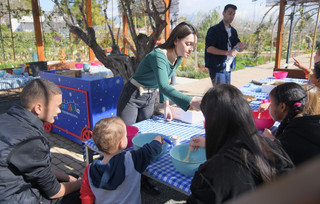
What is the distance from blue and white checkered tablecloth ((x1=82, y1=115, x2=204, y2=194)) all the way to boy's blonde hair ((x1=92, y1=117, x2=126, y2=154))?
0.26m

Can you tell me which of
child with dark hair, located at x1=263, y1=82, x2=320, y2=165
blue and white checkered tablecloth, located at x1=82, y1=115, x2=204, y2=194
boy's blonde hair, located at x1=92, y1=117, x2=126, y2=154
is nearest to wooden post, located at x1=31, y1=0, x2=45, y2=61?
blue and white checkered tablecloth, located at x1=82, y1=115, x2=204, y2=194

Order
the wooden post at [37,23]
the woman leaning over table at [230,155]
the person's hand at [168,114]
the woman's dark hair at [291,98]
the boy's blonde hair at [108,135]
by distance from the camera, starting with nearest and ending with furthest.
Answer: the woman leaning over table at [230,155]
the boy's blonde hair at [108,135]
the woman's dark hair at [291,98]
the person's hand at [168,114]
the wooden post at [37,23]

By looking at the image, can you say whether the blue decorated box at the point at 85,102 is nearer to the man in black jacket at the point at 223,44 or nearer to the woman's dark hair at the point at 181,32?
the man in black jacket at the point at 223,44

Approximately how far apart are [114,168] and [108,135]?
21 cm

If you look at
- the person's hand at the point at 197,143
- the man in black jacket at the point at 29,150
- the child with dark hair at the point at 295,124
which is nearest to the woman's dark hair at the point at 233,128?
the child with dark hair at the point at 295,124

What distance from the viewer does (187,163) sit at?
1330mm

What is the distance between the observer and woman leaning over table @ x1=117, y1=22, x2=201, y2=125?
6.46 ft

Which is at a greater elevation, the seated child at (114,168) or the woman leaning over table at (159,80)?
the woman leaning over table at (159,80)

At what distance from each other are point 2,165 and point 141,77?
50.9 inches

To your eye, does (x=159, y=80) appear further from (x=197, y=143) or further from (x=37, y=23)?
(x=37, y=23)

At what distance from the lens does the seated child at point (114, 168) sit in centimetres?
141

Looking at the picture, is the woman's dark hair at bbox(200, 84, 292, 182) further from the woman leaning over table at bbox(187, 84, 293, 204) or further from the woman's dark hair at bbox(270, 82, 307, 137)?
the woman's dark hair at bbox(270, 82, 307, 137)

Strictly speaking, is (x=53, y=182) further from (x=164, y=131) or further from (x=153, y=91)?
(x=153, y=91)

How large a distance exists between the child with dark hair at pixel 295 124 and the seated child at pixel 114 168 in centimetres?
77
